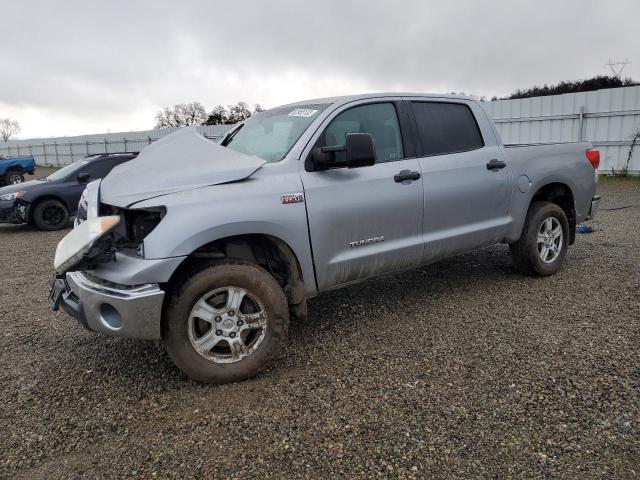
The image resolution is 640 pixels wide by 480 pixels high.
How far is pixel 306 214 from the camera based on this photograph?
10.9 feet

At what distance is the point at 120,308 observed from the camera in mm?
2779

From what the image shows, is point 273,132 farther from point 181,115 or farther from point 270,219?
point 181,115

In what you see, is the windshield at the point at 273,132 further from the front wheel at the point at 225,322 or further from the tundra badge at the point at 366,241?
the front wheel at the point at 225,322

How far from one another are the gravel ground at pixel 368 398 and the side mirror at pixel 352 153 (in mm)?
1362

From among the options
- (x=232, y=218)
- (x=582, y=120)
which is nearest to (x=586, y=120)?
(x=582, y=120)

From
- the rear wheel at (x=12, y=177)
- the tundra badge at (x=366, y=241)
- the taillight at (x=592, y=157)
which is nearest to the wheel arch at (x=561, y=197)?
the taillight at (x=592, y=157)

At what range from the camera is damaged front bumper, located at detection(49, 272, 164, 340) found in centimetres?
278

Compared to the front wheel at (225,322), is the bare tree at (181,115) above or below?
above

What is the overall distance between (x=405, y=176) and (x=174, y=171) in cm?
176

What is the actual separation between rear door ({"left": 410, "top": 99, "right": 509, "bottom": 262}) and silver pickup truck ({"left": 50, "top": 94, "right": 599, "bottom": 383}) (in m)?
0.01

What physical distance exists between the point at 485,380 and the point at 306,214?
1.57 m

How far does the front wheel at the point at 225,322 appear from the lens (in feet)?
9.57

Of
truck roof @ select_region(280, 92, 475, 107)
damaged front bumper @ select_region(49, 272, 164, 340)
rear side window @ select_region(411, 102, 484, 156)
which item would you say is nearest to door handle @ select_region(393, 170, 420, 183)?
rear side window @ select_region(411, 102, 484, 156)

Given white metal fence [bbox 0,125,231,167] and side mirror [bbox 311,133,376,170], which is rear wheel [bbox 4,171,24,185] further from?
side mirror [bbox 311,133,376,170]
